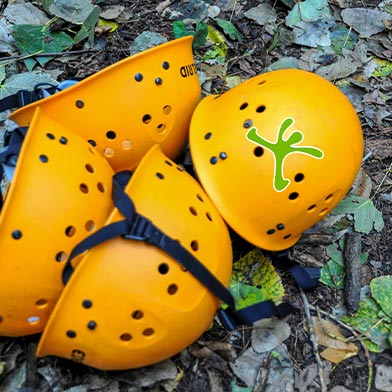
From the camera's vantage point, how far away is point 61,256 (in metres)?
2.17

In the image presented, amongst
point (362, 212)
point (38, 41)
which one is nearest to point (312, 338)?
point (362, 212)

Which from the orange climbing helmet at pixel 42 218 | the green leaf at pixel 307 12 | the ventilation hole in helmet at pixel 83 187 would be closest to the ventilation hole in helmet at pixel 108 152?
the orange climbing helmet at pixel 42 218

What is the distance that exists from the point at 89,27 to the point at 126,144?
1109mm

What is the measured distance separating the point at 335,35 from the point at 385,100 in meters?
0.54

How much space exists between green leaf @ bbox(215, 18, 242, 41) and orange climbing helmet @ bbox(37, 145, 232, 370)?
1525 mm

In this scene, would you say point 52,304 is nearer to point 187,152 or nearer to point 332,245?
point 187,152

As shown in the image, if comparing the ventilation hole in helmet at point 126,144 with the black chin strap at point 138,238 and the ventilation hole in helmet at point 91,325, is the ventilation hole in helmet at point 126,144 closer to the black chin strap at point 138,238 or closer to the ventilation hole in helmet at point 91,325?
the black chin strap at point 138,238

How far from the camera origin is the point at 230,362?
2.55 metres

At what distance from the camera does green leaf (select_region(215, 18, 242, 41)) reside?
11.8 ft

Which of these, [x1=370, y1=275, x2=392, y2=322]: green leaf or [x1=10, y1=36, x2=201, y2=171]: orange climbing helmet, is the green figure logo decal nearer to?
[x1=10, y1=36, x2=201, y2=171]: orange climbing helmet

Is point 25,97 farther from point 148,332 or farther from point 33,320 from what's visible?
point 148,332

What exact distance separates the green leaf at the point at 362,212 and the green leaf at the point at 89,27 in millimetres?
1635

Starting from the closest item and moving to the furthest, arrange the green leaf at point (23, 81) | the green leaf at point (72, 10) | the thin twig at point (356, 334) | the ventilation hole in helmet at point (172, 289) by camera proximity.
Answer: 1. the ventilation hole in helmet at point (172, 289)
2. the thin twig at point (356, 334)
3. the green leaf at point (23, 81)
4. the green leaf at point (72, 10)

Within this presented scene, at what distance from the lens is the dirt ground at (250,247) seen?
8.21ft
